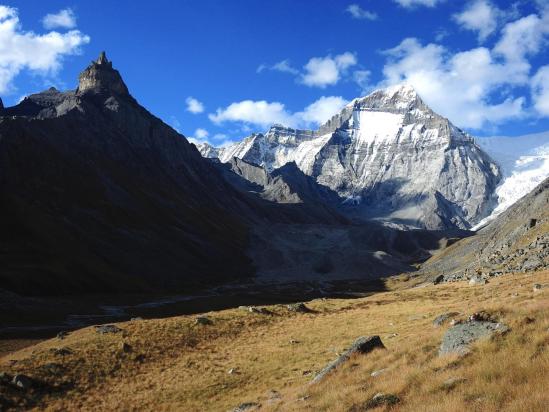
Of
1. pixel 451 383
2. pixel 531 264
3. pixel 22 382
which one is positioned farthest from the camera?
pixel 531 264

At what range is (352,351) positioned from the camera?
24.6 meters

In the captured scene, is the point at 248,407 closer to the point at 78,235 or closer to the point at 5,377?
the point at 5,377

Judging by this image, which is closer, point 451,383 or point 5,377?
point 451,383

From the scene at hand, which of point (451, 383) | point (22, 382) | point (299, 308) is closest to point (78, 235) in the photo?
point (299, 308)

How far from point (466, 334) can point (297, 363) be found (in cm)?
1564

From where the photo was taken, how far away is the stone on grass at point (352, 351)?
75.2 ft

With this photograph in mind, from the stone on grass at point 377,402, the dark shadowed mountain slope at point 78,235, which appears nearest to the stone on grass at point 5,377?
the stone on grass at point 377,402

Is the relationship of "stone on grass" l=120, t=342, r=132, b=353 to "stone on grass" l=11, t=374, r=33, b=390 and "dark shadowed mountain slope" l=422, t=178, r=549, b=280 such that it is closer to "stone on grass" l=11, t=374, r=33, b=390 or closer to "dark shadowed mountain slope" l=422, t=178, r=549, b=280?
"stone on grass" l=11, t=374, r=33, b=390

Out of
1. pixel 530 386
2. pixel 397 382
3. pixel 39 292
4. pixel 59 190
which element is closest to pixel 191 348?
pixel 397 382

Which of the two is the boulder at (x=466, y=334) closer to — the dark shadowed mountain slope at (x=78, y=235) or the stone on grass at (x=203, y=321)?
the stone on grass at (x=203, y=321)

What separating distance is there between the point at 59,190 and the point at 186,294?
6450 centimetres

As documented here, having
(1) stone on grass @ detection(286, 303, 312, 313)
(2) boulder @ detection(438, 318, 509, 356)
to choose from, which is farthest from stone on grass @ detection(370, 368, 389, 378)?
(1) stone on grass @ detection(286, 303, 312, 313)

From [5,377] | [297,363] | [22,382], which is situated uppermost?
[5,377]

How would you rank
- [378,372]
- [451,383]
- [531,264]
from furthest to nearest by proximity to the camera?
[531,264]
[378,372]
[451,383]
